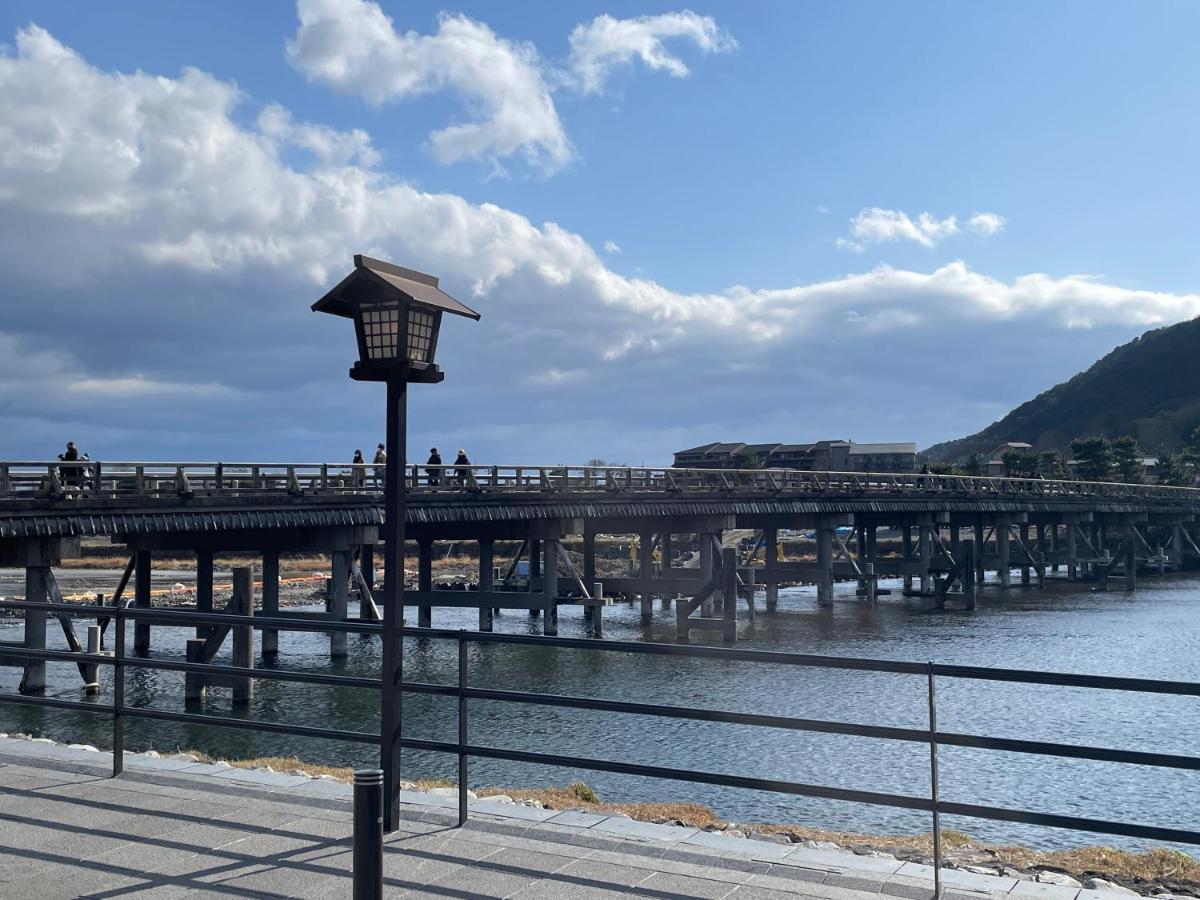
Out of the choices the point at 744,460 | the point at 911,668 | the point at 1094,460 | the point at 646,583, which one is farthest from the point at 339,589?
the point at 1094,460

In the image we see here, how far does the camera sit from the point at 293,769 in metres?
11.4

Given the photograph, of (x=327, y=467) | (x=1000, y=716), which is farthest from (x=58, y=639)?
(x=1000, y=716)

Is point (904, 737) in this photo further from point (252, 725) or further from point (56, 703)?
point (56, 703)

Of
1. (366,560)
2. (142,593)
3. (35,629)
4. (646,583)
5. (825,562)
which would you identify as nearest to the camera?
(35,629)

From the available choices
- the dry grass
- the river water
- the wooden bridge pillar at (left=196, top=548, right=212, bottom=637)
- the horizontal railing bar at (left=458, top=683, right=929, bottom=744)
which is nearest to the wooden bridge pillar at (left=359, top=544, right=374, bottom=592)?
the river water

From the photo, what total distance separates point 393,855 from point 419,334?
326 cm

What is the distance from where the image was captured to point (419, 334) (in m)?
7.17

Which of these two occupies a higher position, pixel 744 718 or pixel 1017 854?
pixel 744 718

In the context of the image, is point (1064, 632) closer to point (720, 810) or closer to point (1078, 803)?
point (1078, 803)

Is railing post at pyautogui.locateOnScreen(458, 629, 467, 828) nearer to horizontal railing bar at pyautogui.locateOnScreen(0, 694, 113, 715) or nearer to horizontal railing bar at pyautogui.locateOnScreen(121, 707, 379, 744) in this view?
horizontal railing bar at pyautogui.locateOnScreen(121, 707, 379, 744)

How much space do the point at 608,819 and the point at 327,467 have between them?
967 inches

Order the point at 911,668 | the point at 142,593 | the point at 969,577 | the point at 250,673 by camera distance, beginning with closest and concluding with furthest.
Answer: the point at 911,668 → the point at 250,673 → the point at 142,593 → the point at 969,577

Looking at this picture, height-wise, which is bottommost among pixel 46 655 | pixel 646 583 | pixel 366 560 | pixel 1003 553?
pixel 1003 553

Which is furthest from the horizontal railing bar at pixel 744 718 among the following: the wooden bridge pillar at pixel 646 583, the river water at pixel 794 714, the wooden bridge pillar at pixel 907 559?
the wooden bridge pillar at pixel 907 559
